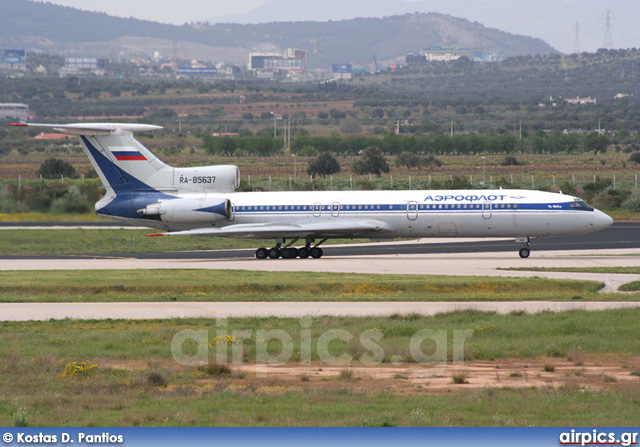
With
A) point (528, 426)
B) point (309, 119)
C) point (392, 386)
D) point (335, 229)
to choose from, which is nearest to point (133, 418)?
point (392, 386)

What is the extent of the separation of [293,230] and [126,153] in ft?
30.1

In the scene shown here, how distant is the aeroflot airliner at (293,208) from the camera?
39.8m

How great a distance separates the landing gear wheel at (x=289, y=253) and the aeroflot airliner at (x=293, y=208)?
0.05m

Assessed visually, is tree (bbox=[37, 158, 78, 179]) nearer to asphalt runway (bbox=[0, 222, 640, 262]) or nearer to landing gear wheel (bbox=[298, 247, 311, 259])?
asphalt runway (bbox=[0, 222, 640, 262])

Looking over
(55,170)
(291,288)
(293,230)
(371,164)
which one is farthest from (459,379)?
(371,164)

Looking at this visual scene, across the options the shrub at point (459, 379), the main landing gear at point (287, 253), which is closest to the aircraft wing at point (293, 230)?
the main landing gear at point (287, 253)

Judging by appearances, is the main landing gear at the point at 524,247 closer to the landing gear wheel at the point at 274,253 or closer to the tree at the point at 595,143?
the landing gear wheel at the point at 274,253

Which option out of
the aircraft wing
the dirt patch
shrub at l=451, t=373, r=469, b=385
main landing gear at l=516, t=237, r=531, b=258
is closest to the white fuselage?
the aircraft wing

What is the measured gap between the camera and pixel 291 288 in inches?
1145

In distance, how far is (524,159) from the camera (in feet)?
365

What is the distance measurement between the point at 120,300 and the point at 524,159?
91547 millimetres

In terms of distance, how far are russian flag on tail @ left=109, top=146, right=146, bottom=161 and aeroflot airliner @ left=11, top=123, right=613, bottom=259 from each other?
0.16 feet

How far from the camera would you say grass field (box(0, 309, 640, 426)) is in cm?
1331

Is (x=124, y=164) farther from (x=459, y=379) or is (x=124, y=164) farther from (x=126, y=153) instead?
(x=459, y=379)
